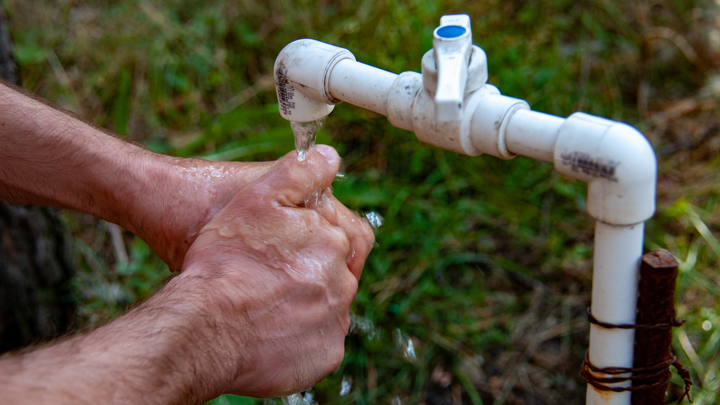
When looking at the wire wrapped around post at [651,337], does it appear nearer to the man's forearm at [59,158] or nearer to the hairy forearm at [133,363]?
the hairy forearm at [133,363]

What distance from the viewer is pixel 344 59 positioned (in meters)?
0.98

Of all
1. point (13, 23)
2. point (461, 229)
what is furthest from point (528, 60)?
point (13, 23)

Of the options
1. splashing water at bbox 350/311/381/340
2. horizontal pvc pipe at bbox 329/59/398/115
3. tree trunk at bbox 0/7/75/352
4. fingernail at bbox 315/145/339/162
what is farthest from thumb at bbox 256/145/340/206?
tree trunk at bbox 0/7/75/352

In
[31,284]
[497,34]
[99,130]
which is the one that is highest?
[99,130]

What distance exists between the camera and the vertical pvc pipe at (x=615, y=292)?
2.64 ft

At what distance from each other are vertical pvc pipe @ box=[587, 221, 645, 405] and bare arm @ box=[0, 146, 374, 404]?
45 centimetres

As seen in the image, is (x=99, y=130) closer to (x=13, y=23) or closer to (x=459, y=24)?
(x=459, y=24)

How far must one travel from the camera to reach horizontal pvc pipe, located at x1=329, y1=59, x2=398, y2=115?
0.93m

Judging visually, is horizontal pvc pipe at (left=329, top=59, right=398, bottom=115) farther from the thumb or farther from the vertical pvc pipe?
the vertical pvc pipe

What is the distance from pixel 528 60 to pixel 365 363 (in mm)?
1431

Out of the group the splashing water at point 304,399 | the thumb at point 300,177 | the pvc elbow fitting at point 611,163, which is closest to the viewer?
the pvc elbow fitting at point 611,163

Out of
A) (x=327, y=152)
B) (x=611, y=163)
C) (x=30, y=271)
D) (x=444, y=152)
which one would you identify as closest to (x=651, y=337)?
(x=611, y=163)

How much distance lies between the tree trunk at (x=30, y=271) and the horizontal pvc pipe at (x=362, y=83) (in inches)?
47.5

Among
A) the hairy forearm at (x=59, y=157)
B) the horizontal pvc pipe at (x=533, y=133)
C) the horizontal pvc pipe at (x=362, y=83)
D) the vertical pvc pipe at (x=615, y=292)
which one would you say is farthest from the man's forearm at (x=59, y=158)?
the vertical pvc pipe at (x=615, y=292)
